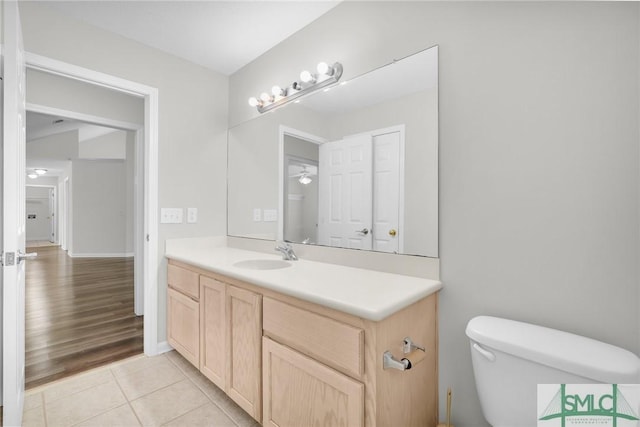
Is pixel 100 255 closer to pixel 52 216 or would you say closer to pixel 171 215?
pixel 52 216

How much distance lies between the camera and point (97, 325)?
2.76m

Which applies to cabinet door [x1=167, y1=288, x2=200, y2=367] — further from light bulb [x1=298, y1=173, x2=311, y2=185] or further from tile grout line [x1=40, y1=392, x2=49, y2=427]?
light bulb [x1=298, y1=173, x2=311, y2=185]

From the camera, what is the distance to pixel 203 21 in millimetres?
1906

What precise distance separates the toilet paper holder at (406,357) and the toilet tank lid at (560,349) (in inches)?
8.0

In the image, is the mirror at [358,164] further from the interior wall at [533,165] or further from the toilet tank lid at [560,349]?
the toilet tank lid at [560,349]

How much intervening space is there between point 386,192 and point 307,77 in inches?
35.0

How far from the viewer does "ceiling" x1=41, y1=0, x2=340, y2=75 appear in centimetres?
176

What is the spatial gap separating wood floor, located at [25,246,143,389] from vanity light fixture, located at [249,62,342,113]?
2111mm

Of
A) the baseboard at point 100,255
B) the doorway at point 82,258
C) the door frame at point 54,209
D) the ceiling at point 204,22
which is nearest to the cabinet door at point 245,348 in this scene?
the doorway at point 82,258

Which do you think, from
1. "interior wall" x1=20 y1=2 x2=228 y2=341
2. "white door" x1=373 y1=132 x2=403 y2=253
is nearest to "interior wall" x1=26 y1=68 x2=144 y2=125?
"interior wall" x1=20 y1=2 x2=228 y2=341

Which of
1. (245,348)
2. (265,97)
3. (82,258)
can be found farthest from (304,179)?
(82,258)

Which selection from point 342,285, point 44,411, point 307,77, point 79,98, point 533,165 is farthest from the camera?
point 79,98

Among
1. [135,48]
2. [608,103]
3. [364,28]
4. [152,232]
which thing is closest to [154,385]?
[152,232]

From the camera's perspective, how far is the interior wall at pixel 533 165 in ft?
3.12
